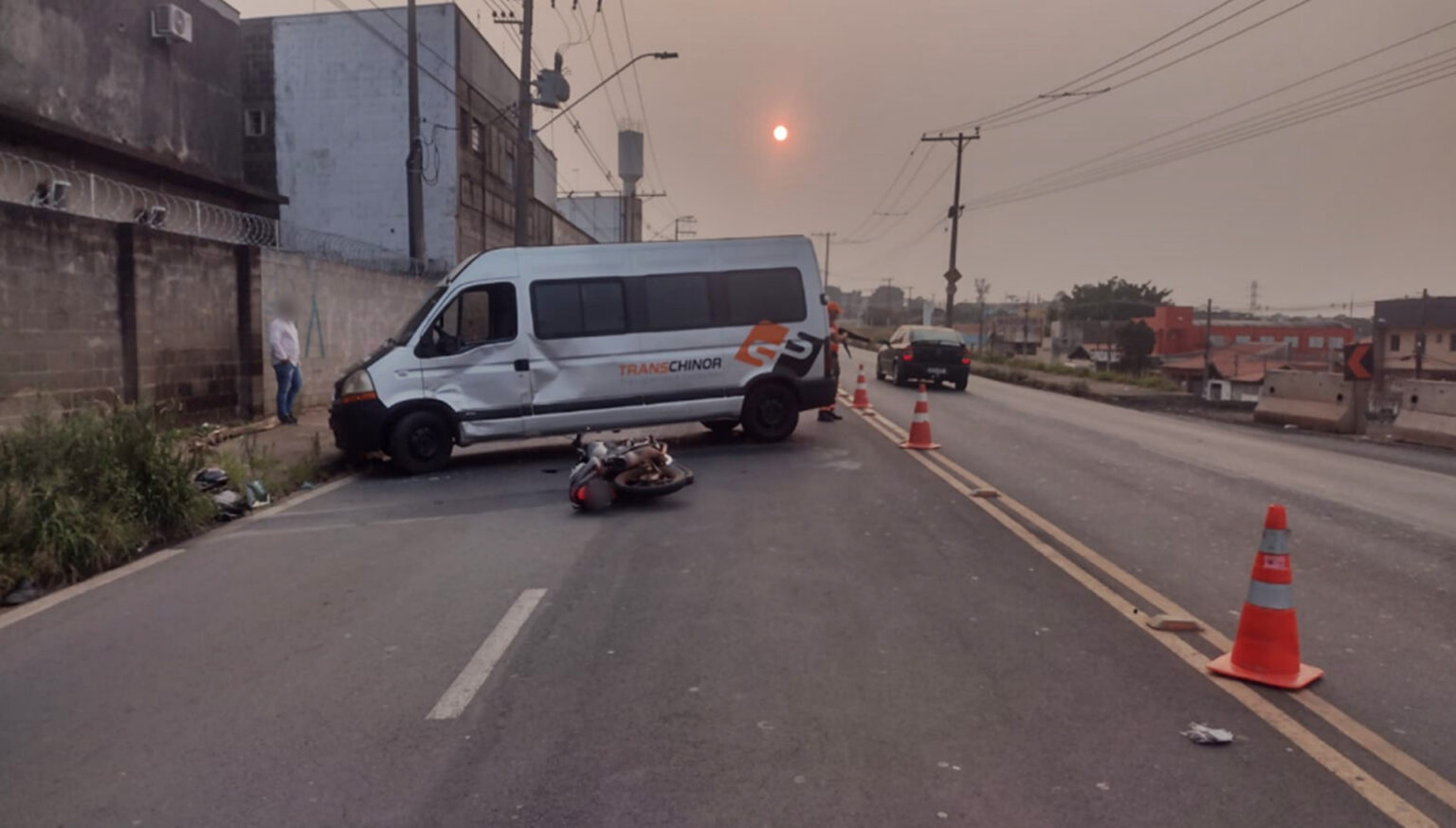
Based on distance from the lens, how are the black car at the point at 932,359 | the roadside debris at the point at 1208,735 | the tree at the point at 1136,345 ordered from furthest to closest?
the tree at the point at 1136,345
the black car at the point at 932,359
the roadside debris at the point at 1208,735

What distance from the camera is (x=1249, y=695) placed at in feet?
15.6

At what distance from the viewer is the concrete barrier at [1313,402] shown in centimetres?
1747

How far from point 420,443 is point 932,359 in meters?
16.3

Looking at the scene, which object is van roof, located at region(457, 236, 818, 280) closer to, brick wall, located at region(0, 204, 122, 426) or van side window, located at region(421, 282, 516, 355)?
van side window, located at region(421, 282, 516, 355)

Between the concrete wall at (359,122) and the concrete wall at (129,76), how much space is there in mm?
4870

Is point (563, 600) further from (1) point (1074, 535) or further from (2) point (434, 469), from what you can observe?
(2) point (434, 469)

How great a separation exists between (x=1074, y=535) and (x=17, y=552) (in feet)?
26.3

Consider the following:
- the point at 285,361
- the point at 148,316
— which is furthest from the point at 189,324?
the point at 285,361

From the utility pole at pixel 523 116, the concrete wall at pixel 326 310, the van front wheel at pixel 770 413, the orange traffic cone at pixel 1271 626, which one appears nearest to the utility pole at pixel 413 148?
the concrete wall at pixel 326 310

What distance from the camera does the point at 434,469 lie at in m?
12.3

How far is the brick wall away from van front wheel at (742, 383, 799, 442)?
300 inches

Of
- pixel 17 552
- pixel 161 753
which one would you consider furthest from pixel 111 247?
pixel 161 753

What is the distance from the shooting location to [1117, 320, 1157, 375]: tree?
2106 inches

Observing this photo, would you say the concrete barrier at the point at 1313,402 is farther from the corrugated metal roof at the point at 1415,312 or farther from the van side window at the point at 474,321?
the corrugated metal roof at the point at 1415,312
